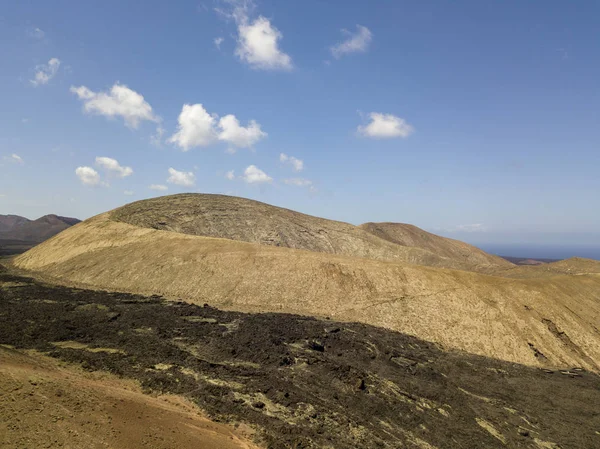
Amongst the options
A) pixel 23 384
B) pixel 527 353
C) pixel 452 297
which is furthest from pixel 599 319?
pixel 23 384

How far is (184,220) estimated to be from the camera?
81.3m

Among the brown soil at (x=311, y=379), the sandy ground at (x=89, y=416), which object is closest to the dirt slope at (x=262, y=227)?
the brown soil at (x=311, y=379)

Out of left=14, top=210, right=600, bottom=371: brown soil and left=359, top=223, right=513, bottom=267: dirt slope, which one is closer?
left=14, top=210, right=600, bottom=371: brown soil

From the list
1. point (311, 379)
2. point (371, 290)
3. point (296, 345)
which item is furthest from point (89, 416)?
point (371, 290)

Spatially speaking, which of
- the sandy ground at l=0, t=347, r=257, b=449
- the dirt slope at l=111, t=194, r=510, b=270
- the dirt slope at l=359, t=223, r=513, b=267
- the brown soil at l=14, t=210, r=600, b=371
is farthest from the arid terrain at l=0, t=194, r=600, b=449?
the dirt slope at l=359, t=223, r=513, b=267

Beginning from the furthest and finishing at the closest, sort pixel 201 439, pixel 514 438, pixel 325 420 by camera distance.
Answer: pixel 514 438, pixel 325 420, pixel 201 439

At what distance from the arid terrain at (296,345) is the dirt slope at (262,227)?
64.2 feet

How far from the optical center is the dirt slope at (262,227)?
81.5 meters

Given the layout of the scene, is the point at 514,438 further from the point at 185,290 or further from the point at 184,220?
the point at 184,220

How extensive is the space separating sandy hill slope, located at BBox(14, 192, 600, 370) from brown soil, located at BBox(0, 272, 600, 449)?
3462mm

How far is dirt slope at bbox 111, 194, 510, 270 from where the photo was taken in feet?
267

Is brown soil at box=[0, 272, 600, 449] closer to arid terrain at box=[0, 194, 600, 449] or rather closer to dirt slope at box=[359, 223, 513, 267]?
arid terrain at box=[0, 194, 600, 449]

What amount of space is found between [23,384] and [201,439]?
7787 mm

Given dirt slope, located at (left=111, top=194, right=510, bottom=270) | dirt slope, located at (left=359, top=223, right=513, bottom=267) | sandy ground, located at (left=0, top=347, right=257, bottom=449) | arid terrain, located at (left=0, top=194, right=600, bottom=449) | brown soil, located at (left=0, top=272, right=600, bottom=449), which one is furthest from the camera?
dirt slope, located at (left=359, top=223, right=513, bottom=267)
